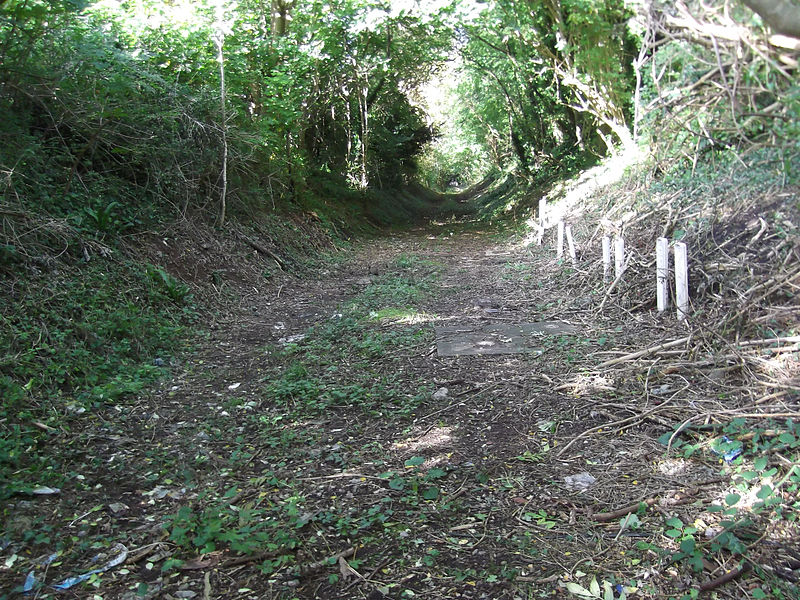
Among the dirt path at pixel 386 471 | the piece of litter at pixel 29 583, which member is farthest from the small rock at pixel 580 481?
the piece of litter at pixel 29 583

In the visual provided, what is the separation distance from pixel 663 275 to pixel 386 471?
434 centimetres

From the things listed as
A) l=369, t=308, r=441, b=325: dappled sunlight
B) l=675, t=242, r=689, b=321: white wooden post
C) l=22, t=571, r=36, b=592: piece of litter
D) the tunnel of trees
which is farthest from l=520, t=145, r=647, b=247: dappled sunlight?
l=22, t=571, r=36, b=592: piece of litter

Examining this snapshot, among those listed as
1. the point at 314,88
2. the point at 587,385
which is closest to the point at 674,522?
the point at 587,385

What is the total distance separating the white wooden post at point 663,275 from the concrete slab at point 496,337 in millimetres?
973

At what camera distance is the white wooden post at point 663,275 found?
6.73 m

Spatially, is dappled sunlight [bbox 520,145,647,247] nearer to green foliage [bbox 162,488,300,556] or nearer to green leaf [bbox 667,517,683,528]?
green leaf [bbox 667,517,683,528]

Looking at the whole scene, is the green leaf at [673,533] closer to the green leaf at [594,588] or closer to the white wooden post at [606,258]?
the green leaf at [594,588]

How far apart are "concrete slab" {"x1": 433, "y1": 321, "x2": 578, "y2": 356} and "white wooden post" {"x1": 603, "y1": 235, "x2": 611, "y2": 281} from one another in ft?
4.54

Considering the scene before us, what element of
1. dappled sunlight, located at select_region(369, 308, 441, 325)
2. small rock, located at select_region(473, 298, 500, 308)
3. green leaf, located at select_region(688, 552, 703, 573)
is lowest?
green leaf, located at select_region(688, 552, 703, 573)

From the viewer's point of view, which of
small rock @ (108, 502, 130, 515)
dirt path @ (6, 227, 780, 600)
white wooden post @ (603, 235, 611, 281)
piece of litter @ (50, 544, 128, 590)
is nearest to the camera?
piece of litter @ (50, 544, 128, 590)

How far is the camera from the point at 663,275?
22.1ft

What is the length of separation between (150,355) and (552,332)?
14.3 feet

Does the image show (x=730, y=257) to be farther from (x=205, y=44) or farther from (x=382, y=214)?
(x=382, y=214)

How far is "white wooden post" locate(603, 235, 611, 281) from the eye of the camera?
8203mm
